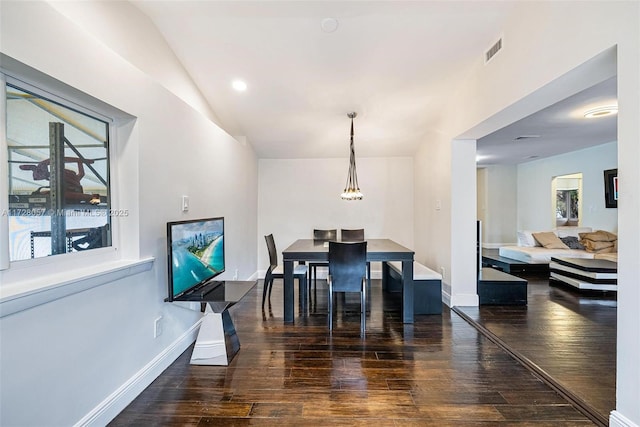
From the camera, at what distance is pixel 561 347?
102 inches

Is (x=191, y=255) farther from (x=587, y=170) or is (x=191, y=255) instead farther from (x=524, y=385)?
(x=587, y=170)

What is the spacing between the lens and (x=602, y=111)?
3.62 meters

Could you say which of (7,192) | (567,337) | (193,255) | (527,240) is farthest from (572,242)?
(7,192)

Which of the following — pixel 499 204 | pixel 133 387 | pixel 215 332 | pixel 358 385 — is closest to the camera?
pixel 133 387

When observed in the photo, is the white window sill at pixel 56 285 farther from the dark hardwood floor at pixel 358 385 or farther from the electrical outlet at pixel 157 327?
the dark hardwood floor at pixel 358 385

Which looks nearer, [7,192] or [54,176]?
[7,192]

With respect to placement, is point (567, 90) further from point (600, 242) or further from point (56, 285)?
point (600, 242)

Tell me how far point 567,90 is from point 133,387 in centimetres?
363

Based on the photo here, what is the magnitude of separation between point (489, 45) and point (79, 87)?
3.25 m

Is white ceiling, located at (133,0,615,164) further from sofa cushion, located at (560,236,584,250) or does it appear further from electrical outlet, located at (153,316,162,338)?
sofa cushion, located at (560,236,584,250)

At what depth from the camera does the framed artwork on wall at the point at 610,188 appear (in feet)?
18.5

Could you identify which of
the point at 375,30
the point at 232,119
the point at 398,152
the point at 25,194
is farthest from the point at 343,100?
the point at 25,194

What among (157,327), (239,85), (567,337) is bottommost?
(567,337)

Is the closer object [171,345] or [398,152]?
[171,345]
